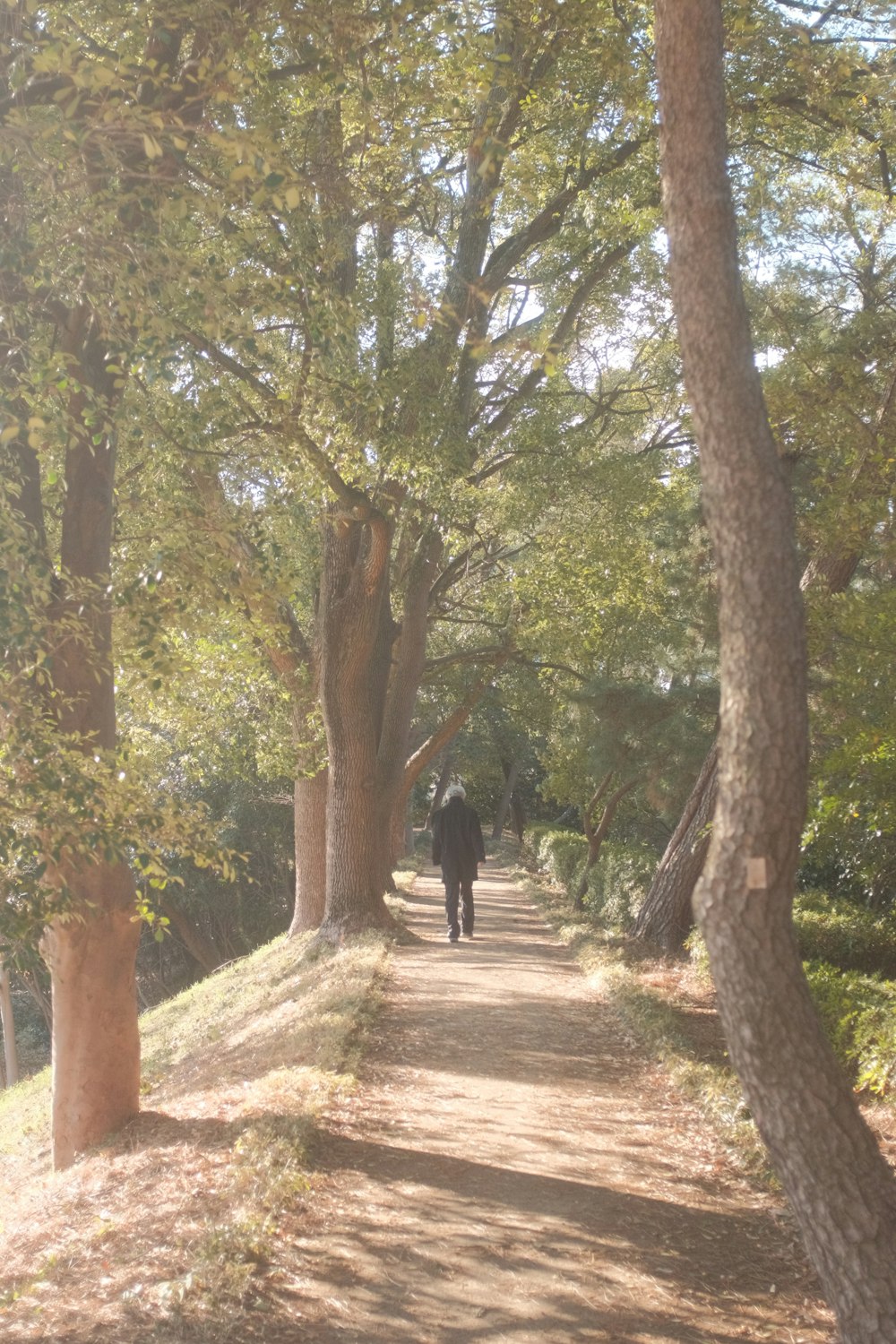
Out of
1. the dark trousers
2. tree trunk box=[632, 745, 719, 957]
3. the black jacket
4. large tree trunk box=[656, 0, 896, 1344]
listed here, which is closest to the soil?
large tree trunk box=[656, 0, 896, 1344]

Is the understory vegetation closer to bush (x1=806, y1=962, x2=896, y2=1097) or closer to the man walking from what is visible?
bush (x1=806, y1=962, x2=896, y2=1097)

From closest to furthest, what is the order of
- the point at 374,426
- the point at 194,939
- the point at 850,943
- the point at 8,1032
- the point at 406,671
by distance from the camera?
the point at 850,943
the point at 374,426
the point at 406,671
the point at 8,1032
the point at 194,939

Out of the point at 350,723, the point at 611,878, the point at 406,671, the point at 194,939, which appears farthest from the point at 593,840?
the point at 194,939

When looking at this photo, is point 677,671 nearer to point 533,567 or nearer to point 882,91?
point 533,567

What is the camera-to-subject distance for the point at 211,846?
7309 millimetres

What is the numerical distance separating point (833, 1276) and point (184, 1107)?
18.3 ft

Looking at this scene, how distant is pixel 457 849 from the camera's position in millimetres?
15023

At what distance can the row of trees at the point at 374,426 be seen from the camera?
6.07 metres

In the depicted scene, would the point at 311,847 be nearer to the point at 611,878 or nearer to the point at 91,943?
the point at 611,878

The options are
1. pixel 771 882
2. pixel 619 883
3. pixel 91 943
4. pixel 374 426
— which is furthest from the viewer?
pixel 619 883

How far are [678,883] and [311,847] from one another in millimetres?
6612

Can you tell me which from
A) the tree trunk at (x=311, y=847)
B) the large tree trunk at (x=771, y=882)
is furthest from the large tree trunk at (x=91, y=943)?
the tree trunk at (x=311, y=847)

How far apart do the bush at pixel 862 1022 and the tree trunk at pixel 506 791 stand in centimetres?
3591

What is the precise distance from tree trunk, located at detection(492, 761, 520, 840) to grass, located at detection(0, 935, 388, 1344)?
32999mm
